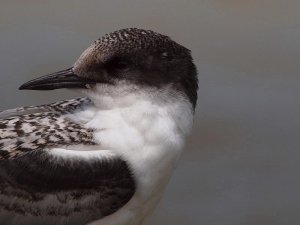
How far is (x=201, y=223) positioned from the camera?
4332 millimetres

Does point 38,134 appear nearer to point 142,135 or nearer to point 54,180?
point 54,180

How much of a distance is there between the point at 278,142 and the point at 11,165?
5.69ft

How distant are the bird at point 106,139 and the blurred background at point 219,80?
4.13 ft

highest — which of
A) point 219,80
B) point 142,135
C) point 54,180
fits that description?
point 142,135

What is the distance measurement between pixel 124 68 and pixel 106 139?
22cm

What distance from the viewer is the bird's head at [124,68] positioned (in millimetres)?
3051

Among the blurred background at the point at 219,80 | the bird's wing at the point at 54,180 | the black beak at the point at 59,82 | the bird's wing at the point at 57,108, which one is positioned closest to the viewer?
the bird's wing at the point at 54,180

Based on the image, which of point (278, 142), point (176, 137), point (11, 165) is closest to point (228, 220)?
point (278, 142)

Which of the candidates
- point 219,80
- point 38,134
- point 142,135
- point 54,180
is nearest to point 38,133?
point 38,134

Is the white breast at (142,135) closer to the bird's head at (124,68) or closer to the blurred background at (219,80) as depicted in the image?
the bird's head at (124,68)

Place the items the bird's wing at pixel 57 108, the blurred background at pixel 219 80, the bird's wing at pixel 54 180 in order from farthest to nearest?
the blurred background at pixel 219 80, the bird's wing at pixel 57 108, the bird's wing at pixel 54 180

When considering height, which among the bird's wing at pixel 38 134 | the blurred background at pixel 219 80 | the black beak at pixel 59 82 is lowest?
the blurred background at pixel 219 80

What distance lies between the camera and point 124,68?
305cm

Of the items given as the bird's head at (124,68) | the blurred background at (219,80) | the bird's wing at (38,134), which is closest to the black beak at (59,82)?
the bird's head at (124,68)
